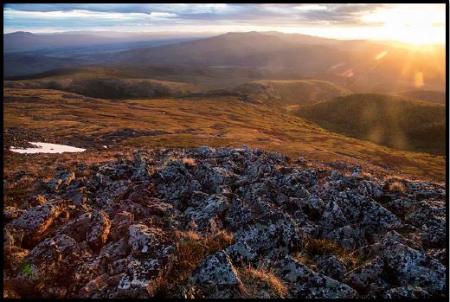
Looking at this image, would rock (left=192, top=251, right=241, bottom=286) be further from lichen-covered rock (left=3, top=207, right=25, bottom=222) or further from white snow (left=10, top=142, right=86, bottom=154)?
white snow (left=10, top=142, right=86, bottom=154)

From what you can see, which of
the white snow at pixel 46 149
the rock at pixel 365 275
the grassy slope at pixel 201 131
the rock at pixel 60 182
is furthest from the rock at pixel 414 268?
the white snow at pixel 46 149

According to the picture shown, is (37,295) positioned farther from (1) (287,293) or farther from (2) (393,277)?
(2) (393,277)

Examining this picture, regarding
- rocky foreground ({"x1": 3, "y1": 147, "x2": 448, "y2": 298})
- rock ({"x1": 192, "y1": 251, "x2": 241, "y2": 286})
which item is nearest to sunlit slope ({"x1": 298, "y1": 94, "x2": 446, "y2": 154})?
rocky foreground ({"x1": 3, "y1": 147, "x2": 448, "y2": 298})

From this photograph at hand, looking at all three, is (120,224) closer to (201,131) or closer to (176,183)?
(176,183)

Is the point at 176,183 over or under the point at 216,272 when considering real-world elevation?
under

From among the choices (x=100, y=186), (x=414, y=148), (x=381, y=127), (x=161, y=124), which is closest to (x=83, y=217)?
(x=100, y=186)

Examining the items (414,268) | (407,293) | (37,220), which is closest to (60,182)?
(37,220)
